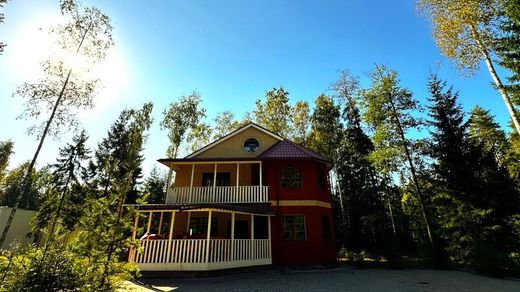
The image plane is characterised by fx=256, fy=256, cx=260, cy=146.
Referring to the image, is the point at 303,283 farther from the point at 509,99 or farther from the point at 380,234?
the point at 380,234

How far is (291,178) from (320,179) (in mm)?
2114

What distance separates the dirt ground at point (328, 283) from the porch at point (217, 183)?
15.4 ft

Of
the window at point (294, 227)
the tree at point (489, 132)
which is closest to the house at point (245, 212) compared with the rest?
the window at point (294, 227)

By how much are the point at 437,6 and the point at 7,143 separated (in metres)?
50.1

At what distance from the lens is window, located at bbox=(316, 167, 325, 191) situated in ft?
55.7

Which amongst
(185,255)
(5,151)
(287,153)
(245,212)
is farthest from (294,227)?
(5,151)

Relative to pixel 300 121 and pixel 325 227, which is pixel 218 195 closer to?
pixel 325 227

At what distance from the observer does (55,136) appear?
34.6ft

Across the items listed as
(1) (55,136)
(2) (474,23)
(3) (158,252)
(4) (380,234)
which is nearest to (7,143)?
(1) (55,136)

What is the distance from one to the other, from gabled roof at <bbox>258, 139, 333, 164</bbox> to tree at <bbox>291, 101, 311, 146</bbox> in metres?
10.3

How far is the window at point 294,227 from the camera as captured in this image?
49.8 ft

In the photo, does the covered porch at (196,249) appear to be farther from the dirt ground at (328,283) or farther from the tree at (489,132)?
the tree at (489,132)

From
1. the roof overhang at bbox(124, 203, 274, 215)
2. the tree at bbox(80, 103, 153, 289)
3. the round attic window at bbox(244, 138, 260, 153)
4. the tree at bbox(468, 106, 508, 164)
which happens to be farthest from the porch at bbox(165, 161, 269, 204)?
the tree at bbox(468, 106, 508, 164)

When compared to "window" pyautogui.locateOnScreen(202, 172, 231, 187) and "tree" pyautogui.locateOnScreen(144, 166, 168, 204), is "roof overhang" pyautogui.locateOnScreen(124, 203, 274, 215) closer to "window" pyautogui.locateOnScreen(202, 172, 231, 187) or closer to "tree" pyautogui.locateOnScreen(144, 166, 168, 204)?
"window" pyautogui.locateOnScreen(202, 172, 231, 187)
